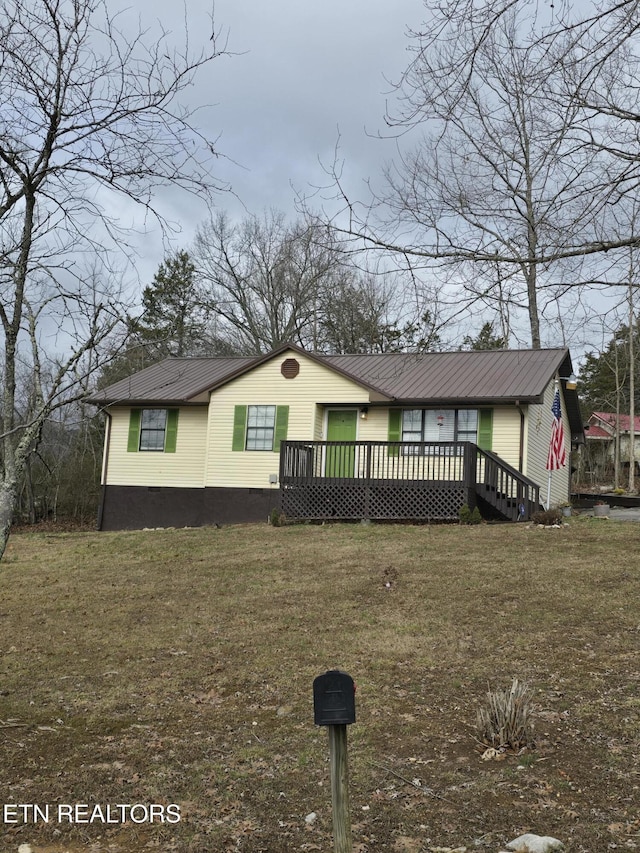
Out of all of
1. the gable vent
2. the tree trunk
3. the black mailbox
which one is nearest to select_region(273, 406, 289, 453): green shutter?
the gable vent

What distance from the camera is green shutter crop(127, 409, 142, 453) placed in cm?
2108

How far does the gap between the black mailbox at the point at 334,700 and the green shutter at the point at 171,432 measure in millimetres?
18264

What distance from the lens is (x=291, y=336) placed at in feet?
103

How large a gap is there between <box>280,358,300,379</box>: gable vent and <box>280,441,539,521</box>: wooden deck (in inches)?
89.8

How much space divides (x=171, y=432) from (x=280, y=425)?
352cm

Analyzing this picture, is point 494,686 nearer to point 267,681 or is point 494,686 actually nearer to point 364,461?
point 267,681

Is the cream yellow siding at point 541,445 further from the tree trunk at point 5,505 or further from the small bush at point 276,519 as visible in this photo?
the tree trunk at point 5,505

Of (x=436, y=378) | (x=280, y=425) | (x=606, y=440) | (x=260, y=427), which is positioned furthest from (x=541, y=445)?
(x=606, y=440)

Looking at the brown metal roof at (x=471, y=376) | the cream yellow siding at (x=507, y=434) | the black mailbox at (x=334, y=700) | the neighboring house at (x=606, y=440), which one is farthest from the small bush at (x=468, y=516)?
the neighboring house at (x=606, y=440)

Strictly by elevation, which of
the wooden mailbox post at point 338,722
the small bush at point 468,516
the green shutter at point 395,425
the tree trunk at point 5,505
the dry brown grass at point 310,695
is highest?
the green shutter at point 395,425

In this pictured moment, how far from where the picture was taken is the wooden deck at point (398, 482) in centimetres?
Result: 1652

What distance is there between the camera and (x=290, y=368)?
19.3 meters

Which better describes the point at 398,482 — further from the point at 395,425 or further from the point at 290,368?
the point at 290,368

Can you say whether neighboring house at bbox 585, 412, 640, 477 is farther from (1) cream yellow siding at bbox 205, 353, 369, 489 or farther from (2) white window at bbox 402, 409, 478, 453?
(1) cream yellow siding at bbox 205, 353, 369, 489
